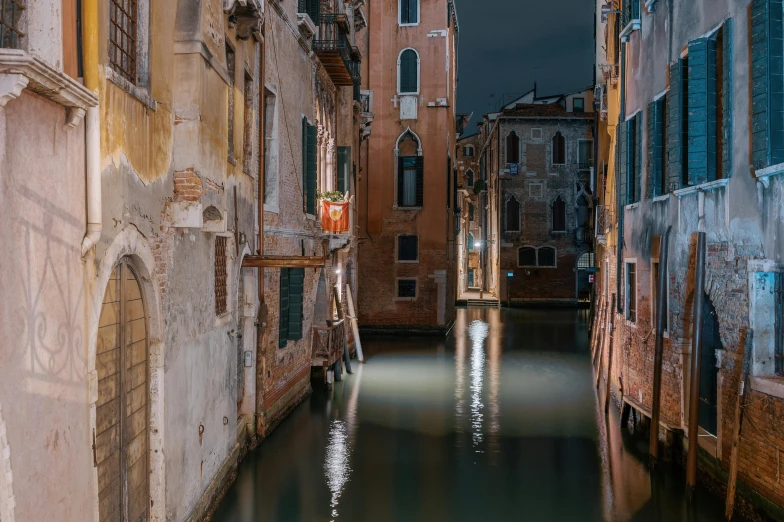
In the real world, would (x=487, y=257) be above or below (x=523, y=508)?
above

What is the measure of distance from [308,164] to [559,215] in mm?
26555

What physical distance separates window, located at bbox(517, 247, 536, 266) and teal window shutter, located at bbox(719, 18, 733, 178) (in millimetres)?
30670

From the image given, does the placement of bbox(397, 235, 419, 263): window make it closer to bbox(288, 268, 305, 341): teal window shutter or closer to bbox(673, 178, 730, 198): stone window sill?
bbox(288, 268, 305, 341): teal window shutter

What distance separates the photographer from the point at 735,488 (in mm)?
7496

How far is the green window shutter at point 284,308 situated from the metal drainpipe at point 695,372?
6244 mm

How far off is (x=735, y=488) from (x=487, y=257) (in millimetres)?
40369

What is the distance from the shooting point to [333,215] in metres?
15.6

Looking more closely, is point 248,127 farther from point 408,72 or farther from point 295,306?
point 408,72

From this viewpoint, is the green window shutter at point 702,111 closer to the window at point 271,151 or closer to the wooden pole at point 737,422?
the wooden pole at point 737,422

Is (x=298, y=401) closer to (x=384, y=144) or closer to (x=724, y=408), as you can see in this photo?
(x=724, y=408)

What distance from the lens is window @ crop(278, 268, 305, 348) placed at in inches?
496

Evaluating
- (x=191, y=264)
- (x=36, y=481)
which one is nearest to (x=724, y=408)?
(x=191, y=264)

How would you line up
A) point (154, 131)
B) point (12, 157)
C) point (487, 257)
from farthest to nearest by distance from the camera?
point (487, 257) < point (154, 131) < point (12, 157)

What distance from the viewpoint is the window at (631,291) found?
1237cm
